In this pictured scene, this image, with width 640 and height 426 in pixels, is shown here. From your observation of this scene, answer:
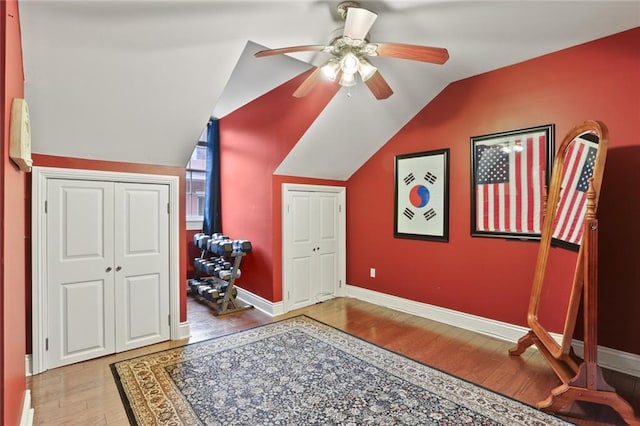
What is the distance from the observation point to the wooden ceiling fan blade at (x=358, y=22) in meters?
1.89

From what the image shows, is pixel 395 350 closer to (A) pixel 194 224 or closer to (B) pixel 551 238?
(B) pixel 551 238

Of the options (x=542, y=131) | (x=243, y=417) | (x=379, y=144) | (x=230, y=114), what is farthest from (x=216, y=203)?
(x=542, y=131)

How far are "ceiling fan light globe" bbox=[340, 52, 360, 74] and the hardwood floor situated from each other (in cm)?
250

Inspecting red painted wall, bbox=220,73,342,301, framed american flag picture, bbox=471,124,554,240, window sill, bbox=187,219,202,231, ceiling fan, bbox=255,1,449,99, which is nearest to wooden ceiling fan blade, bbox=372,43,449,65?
ceiling fan, bbox=255,1,449,99

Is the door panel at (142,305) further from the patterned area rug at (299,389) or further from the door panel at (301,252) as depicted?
the door panel at (301,252)

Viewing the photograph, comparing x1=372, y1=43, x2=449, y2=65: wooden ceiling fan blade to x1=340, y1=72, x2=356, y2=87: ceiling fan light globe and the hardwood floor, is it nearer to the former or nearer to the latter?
x1=340, y1=72, x2=356, y2=87: ceiling fan light globe

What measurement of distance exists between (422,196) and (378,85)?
70.3 inches

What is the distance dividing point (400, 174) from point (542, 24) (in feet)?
6.72

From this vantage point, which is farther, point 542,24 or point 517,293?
point 517,293

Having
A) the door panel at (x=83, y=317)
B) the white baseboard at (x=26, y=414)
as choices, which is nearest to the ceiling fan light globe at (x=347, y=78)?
the door panel at (x=83, y=317)

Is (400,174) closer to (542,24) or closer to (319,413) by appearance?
(542,24)

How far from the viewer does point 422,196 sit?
13.0 feet

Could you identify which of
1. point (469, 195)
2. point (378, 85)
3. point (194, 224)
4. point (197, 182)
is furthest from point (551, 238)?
point (197, 182)

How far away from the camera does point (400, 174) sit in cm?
417
